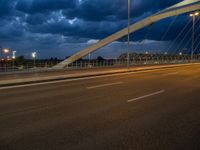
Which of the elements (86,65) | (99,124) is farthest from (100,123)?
(86,65)

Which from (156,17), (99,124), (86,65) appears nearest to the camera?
(99,124)

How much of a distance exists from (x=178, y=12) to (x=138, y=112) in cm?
4639

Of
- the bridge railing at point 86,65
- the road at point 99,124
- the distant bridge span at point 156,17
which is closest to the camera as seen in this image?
the road at point 99,124

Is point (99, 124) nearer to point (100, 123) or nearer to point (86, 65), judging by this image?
point (100, 123)

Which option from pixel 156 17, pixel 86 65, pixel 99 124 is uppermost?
pixel 156 17

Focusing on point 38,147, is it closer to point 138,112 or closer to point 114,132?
point 114,132

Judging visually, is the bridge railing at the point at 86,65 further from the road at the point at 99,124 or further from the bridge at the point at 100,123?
→ the road at the point at 99,124

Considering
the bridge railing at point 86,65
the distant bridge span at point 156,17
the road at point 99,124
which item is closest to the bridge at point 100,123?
the road at point 99,124

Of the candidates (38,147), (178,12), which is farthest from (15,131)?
(178,12)

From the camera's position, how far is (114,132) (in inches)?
224

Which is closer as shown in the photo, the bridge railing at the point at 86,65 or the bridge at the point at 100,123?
the bridge at the point at 100,123

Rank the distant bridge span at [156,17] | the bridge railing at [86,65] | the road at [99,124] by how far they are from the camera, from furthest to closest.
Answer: the distant bridge span at [156,17] < the bridge railing at [86,65] < the road at [99,124]

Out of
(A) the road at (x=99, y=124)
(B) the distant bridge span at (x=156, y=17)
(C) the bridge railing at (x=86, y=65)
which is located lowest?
(A) the road at (x=99, y=124)

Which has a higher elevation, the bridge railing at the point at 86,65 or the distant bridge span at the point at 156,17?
the distant bridge span at the point at 156,17
